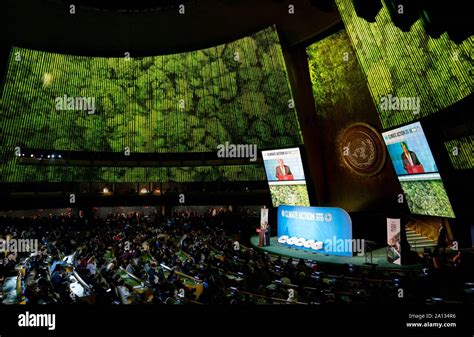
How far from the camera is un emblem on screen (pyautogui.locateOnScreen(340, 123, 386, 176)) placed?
1487 cm

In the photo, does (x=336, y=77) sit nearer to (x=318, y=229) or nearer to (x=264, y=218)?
(x=318, y=229)

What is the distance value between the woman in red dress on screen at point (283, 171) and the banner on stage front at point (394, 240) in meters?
7.14

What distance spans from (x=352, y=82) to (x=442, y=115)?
5875 millimetres

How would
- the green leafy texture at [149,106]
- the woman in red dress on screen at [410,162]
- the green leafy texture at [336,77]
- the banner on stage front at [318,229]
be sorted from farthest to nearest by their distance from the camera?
1. the green leafy texture at [149,106]
2. the green leafy texture at [336,77]
3. the banner on stage front at [318,229]
4. the woman in red dress on screen at [410,162]

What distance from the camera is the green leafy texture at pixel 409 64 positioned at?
962cm

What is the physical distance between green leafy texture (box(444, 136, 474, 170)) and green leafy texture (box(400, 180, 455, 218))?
2.40 ft

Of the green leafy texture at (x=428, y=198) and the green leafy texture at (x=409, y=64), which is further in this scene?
the green leafy texture at (x=428, y=198)

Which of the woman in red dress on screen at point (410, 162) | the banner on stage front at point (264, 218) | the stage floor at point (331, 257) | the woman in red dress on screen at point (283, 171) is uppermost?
the woman in red dress on screen at point (283, 171)

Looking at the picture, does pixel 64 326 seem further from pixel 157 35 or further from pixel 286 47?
pixel 157 35

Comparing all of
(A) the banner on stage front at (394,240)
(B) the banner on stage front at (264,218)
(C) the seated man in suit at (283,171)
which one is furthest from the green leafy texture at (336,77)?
(A) the banner on stage front at (394,240)

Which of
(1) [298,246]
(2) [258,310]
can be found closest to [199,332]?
(2) [258,310]

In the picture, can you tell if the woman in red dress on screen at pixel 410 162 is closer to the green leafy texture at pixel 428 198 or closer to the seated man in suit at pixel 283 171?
the green leafy texture at pixel 428 198

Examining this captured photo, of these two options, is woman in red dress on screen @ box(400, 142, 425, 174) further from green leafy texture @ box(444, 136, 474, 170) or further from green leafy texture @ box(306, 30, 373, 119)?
green leafy texture @ box(306, 30, 373, 119)

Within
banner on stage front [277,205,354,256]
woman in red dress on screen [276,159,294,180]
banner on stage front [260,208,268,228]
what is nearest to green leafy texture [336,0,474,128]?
banner on stage front [277,205,354,256]
